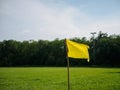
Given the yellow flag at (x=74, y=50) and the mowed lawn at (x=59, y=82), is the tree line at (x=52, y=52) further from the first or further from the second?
the yellow flag at (x=74, y=50)

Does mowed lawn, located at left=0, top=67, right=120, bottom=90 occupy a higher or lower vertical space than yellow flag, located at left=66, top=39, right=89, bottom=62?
lower

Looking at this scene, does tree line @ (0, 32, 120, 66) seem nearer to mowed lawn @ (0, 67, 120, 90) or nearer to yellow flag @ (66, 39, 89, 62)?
mowed lawn @ (0, 67, 120, 90)

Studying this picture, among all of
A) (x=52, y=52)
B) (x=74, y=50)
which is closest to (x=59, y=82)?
(x=74, y=50)

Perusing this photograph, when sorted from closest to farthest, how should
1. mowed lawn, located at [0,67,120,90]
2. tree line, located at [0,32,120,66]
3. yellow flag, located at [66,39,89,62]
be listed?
1. yellow flag, located at [66,39,89,62]
2. mowed lawn, located at [0,67,120,90]
3. tree line, located at [0,32,120,66]

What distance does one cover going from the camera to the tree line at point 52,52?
89.6m

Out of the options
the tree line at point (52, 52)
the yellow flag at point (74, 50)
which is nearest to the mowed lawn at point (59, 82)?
the yellow flag at point (74, 50)

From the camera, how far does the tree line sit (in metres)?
89.6

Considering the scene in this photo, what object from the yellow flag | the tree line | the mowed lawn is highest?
the tree line

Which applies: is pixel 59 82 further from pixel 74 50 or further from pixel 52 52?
pixel 52 52

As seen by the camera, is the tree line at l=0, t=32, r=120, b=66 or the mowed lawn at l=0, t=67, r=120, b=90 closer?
the mowed lawn at l=0, t=67, r=120, b=90

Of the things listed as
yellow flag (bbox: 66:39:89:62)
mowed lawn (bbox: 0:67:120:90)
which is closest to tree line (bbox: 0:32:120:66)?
mowed lawn (bbox: 0:67:120:90)

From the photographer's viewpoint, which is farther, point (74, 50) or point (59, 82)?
point (59, 82)

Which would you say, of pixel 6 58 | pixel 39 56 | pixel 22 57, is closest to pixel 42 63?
Result: pixel 39 56

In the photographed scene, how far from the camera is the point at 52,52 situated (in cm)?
11112
